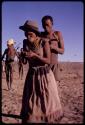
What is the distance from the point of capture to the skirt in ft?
18.8

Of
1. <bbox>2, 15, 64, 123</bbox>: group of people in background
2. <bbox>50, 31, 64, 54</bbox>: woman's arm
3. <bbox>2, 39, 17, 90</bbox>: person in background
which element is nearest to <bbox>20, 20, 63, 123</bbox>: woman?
<bbox>2, 15, 64, 123</bbox>: group of people in background

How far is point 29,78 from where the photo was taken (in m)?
5.93

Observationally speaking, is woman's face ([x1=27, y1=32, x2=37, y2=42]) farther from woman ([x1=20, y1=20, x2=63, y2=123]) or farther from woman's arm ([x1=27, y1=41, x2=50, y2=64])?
woman's arm ([x1=27, y1=41, x2=50, y2=64])

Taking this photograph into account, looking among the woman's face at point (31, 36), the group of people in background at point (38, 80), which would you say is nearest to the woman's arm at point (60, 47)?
the group of people in background at point (38, 80)

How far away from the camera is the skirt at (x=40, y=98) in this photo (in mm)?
5738

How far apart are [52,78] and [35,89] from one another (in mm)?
386

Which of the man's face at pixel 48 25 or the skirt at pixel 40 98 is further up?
the man's face at pixel 48 25

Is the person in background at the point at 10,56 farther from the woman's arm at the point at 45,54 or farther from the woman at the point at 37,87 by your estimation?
the woman's arm at the point at 45,54

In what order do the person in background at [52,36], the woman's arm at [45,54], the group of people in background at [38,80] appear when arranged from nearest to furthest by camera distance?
the woman's arm at [45,54], the group of people in background at [38,80], the person in background at [52,36]

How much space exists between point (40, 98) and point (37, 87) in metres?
0.20

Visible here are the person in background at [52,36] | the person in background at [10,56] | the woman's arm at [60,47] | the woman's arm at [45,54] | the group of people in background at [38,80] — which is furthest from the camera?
the person in background at [10,56]

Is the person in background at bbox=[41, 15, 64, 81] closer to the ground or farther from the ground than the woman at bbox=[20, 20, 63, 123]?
farther from the ground

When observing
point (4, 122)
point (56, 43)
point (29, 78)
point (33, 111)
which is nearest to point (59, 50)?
point (56, 43)

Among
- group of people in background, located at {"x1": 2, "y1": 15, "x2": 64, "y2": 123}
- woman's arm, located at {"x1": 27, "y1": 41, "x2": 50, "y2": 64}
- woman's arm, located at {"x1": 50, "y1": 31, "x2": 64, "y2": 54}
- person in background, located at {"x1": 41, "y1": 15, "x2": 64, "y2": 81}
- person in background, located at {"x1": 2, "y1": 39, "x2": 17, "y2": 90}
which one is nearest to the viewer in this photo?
woman's arm, located at {"x1": 27, "y1": 41, "x2": 50, "y2": 64}
